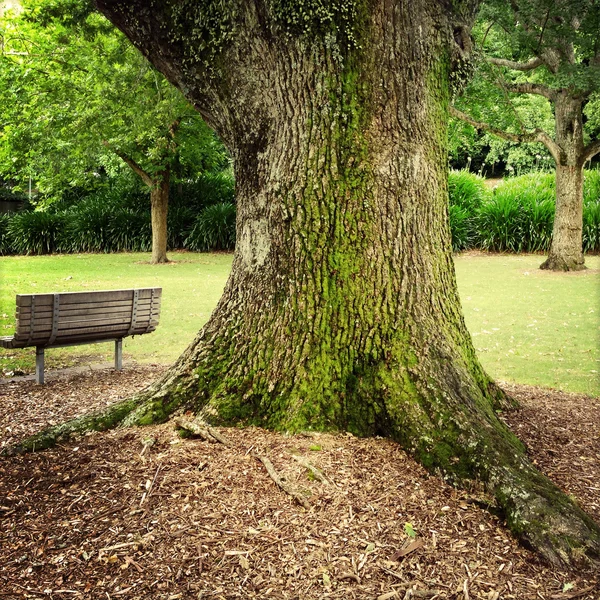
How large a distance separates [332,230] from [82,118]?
13.6 meters

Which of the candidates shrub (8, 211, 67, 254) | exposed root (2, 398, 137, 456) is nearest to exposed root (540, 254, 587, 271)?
exposed root (2, 398, 137, 456)

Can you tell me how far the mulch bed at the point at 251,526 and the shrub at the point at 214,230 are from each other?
19272 millimetres

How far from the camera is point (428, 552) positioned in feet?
10.3

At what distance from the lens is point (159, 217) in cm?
2077

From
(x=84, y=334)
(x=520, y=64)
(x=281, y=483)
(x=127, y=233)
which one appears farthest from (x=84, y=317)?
(x=127, y=233)

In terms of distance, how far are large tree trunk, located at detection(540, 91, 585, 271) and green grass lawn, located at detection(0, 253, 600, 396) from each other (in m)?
0.57

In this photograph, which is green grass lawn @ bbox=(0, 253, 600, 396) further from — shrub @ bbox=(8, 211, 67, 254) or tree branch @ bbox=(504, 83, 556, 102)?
tree branch @ bbox=(504, 83, 556, 102)

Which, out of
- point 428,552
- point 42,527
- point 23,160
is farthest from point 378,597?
point 23,160

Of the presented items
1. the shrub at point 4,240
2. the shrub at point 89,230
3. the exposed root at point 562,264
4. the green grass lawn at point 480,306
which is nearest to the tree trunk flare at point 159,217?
the green grass lawn at point 480,306

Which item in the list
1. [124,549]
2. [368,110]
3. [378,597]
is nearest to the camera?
[378,597]

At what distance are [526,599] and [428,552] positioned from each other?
461 mm

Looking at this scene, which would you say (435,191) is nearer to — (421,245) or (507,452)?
(421,245)

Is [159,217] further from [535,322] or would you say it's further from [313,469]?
[313,469]

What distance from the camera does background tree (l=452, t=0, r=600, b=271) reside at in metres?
13.2
